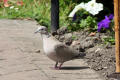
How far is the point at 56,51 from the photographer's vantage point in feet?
17.6

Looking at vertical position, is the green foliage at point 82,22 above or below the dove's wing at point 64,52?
below

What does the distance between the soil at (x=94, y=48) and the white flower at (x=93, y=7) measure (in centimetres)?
36

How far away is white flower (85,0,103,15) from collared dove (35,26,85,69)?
2.04 meters

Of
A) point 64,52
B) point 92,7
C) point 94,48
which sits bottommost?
point 94,48

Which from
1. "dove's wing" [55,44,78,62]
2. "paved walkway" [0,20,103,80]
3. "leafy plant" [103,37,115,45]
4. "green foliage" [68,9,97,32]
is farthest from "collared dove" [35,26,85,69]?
"green foliage" [68,9,97,32]

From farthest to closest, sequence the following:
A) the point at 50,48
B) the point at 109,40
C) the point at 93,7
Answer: the point at 93,7 < the point at 109,40 < the point at 50,48

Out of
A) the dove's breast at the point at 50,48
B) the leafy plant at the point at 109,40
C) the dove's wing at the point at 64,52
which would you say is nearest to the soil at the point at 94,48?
the leafy plant at the point at 109,40

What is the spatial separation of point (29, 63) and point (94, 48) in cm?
114

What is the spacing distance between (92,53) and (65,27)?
1647mm

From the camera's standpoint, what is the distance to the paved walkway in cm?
511

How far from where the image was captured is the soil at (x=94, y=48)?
5.52 meters

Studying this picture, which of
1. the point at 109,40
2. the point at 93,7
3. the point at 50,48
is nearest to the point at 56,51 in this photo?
the point at 50,48

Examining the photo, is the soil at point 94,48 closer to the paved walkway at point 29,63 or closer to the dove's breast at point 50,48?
the paved walkway at point 29,63

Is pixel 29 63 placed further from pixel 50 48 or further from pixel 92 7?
pixel 92 7
